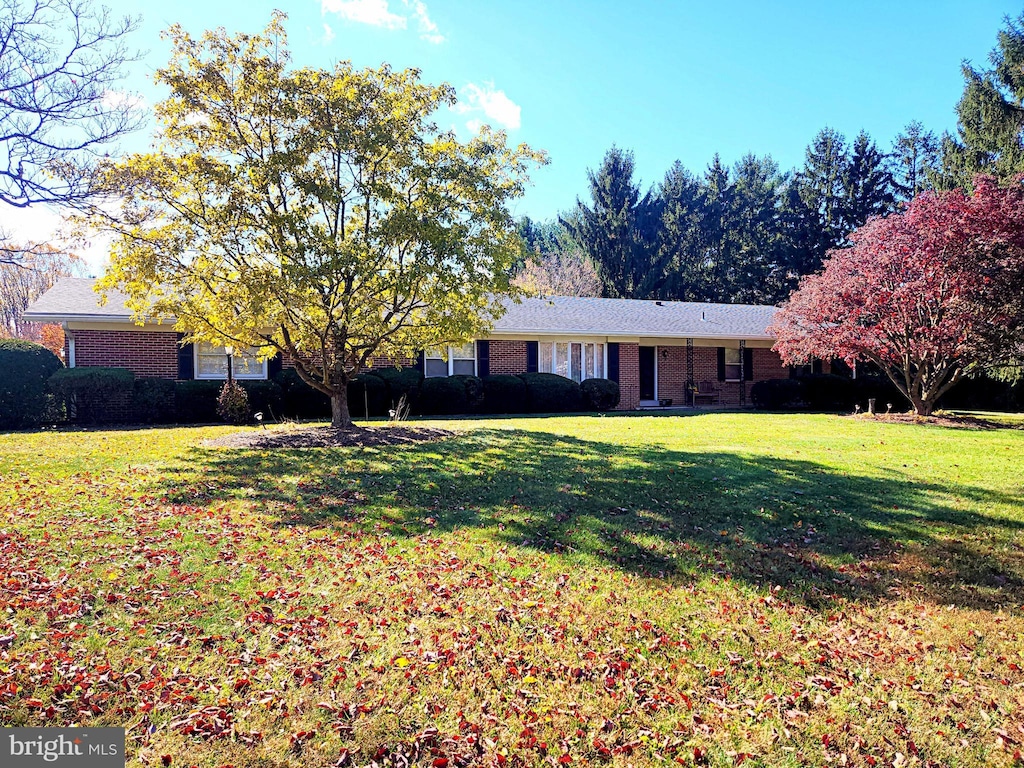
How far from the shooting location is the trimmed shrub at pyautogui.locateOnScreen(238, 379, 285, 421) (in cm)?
1405

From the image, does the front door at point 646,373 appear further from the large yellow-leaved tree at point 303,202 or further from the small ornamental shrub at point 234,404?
the small ornamental shrub at point 234,404

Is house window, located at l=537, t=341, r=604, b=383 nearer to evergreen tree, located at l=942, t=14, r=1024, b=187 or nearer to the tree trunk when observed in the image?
the tree trunk

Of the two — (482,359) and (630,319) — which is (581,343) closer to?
(630,319)

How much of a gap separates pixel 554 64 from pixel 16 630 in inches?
526

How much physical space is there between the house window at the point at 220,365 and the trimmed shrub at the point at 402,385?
334 centimetres

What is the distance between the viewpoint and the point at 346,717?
2.90 metres

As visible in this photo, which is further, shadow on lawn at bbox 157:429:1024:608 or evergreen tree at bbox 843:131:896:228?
evergreen tree at bbox 843:131:896:228

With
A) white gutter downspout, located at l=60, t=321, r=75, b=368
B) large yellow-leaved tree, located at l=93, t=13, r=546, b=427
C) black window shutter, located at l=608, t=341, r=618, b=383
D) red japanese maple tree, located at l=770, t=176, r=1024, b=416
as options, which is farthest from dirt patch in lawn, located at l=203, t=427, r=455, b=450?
red japanese maple tree, located at l=770, t=176, r=1024, b=416

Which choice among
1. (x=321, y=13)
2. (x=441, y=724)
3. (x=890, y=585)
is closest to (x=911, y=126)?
(x=321, y=13)

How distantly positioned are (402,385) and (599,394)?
5.88m

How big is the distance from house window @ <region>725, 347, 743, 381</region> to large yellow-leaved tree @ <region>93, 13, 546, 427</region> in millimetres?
14256

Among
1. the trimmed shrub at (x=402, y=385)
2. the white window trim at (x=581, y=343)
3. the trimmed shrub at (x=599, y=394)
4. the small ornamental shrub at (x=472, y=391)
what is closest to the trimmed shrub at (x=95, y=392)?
the trimmed shrub at (x=402, y=385)

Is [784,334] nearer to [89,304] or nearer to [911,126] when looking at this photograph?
[89,304]

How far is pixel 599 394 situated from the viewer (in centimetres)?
1786
